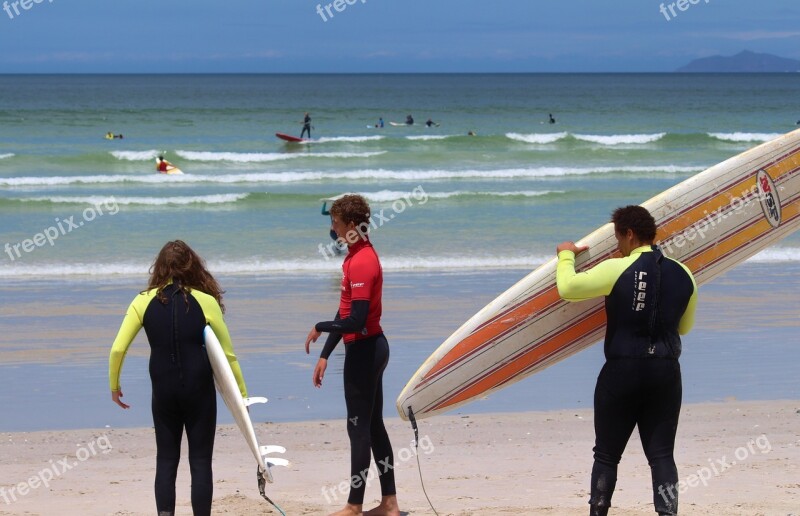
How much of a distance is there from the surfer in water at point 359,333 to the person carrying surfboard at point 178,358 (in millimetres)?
480

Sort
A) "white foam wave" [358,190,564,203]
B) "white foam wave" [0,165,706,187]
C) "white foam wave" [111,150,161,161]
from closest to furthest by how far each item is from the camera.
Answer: "white foam wave" [358,190,564,203] → "white foam wave" [0,165,706,187] → "white foam wave" [111,150,161,161]

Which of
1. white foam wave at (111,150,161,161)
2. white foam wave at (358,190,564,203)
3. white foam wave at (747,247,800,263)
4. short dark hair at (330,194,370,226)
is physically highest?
white foam wave at (111,150,161,161)

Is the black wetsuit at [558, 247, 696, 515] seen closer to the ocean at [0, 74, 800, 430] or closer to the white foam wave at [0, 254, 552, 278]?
the ocean at [0, 74, 800, 430]

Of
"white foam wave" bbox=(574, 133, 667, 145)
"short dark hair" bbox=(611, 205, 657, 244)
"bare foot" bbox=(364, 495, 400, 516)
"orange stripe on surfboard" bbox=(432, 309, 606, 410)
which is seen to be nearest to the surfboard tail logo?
"orange stripe on surfboard" bbox=(432, 309, 606, 410)

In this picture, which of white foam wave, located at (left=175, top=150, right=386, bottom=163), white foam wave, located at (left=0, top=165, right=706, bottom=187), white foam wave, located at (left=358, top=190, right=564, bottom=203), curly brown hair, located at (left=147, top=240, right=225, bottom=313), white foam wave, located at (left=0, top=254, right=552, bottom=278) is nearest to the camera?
curly brown hair, located at (left=147, top=240, right=225, bottom=313)

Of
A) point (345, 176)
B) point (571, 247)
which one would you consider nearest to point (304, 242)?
point (345, 176)

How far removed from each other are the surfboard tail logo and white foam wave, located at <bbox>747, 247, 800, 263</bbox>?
8155 mm

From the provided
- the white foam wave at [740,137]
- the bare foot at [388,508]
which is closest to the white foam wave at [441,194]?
the bare foot at [388,508]

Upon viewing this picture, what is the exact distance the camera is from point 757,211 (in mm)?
5066

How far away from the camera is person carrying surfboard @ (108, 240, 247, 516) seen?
3.74 metres

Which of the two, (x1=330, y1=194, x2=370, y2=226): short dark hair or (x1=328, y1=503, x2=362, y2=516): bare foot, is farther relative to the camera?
(x1=328, y1=503, x2=362, y2=516): bare foot

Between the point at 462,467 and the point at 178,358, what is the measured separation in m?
2.08

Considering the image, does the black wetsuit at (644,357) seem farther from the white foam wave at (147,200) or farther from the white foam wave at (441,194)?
the white foam wave at (441,194)

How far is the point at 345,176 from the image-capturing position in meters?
24.9
